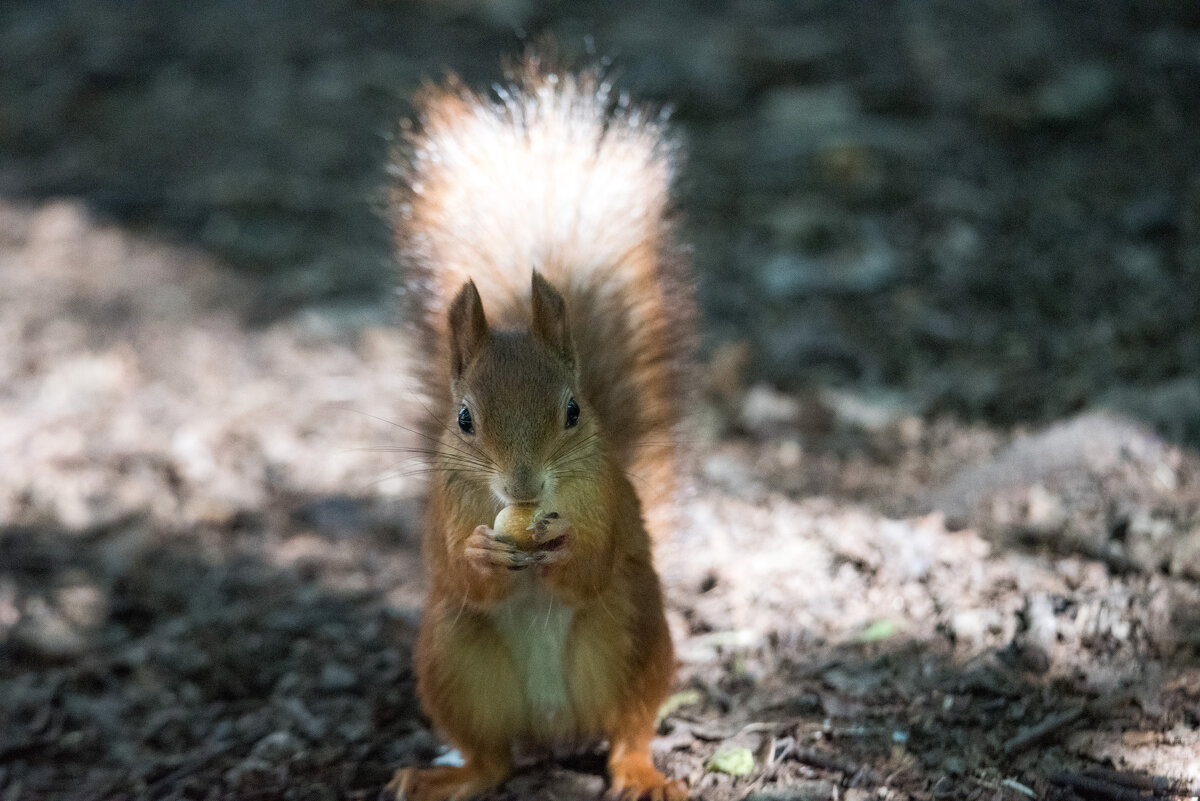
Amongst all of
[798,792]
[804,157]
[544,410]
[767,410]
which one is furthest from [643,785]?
[804,157]

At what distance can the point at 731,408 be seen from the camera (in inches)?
123

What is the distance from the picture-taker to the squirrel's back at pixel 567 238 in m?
2.08

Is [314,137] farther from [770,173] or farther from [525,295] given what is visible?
[525,295]

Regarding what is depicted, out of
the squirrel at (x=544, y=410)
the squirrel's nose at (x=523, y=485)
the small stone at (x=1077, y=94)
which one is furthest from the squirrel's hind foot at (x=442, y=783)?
the small stone at (x=1077, y=94)

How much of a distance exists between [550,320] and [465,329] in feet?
0.45

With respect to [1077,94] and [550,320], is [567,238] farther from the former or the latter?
[1077,94]

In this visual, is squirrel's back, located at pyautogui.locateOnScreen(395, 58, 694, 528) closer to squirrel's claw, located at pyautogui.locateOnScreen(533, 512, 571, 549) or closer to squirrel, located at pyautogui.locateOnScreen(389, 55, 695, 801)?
squirrel, located at pyautogui.locateOnScreen(389, 55, 695, 801)

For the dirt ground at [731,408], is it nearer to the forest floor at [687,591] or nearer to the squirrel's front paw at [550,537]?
the forest floor at [687,591]

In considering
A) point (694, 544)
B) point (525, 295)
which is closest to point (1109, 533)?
point (694, 544)

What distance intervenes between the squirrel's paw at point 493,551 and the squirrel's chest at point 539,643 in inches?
6.3

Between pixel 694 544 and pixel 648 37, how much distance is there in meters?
3.08

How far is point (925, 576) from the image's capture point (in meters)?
2.20

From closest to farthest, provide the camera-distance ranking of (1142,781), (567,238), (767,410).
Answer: (1142,781) < (567,238) < (767,410)

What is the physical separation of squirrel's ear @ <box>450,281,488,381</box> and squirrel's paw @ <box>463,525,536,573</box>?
30 cm
